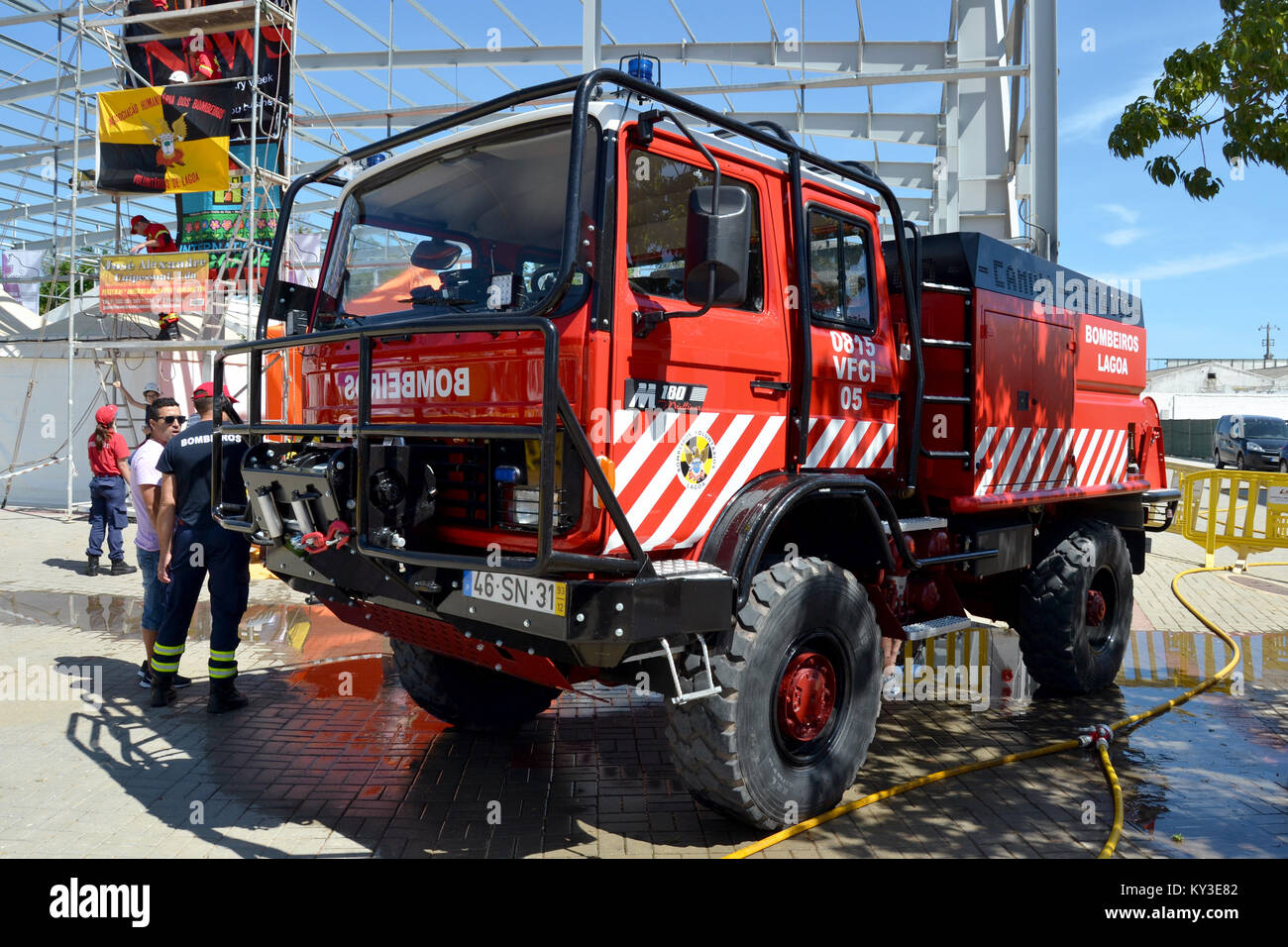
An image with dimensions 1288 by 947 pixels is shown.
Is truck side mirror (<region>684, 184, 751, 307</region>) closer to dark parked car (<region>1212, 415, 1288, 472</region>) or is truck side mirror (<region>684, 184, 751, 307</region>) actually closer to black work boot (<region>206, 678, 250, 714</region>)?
black work boot (<region>206, 678, 250, 714</region>)

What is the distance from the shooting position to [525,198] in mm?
3738

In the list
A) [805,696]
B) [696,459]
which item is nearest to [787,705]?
[805,696]

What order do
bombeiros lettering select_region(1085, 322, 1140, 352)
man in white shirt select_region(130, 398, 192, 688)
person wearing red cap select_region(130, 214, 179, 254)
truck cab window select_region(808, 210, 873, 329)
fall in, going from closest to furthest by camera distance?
truck cab window select_region(808, 210, 873, 329)
man in white shirt select_region(130, 398, 192, 688)
bombeiros lettering select_region(1085, 322, 1140, 352)
person wearing red cap select_region(130, 214, 179, 254)

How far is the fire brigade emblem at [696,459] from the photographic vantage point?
3631 mm

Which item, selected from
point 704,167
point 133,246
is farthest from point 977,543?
point 133,246

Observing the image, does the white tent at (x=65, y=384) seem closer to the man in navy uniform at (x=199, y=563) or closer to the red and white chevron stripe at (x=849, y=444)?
the man in navy uniform at (x=199, y=563)

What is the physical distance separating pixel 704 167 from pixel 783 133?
852 millimetres

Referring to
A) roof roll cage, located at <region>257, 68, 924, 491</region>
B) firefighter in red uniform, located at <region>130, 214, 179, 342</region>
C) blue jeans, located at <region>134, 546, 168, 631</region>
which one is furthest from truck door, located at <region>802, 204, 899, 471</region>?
firefighter in red uniform, located at <region>130, 214, 179, 342</region>

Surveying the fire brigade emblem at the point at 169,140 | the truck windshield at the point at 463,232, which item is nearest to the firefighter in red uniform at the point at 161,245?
the fire brigade emblem at the point at 169,140

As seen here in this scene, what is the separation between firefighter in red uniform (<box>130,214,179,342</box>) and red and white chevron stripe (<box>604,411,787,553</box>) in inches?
472

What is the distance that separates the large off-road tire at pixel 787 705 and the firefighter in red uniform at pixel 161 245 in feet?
40.3

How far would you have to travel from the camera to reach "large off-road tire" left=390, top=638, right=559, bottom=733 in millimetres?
4984

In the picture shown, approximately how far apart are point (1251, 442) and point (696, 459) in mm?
25815
